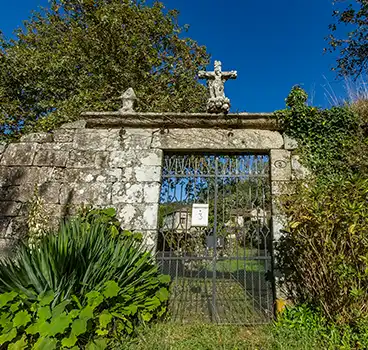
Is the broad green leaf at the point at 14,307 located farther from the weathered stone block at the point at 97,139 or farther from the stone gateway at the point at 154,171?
the weathered stone block at the point at 97,139

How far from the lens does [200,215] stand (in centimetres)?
359

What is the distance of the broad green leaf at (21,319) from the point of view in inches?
82.7

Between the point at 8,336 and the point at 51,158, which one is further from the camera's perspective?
the point at 51,158

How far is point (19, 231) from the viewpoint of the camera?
358cm

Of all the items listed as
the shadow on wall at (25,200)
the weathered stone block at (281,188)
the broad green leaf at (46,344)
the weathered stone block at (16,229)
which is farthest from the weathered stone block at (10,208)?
the weathered stone block at (281,188)

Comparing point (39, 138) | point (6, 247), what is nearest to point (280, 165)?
point (39, 138)

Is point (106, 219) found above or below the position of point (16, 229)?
above

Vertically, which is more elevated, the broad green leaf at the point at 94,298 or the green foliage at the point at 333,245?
the green foliage at the point at 333,245

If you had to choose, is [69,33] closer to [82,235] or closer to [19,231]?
[19,231]

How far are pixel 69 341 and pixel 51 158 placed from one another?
2.60m

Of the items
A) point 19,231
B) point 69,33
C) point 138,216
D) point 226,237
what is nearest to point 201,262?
point 226,237

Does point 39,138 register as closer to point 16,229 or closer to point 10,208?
point 10,208

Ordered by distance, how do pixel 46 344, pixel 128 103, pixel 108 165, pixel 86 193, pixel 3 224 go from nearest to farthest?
1. pixel 46 344
2. pixel 3 224
3. pixel 86 193
4. pixel 108 165
5. pixel 128 103

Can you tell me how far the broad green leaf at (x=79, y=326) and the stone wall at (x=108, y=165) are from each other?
1.48 meters
